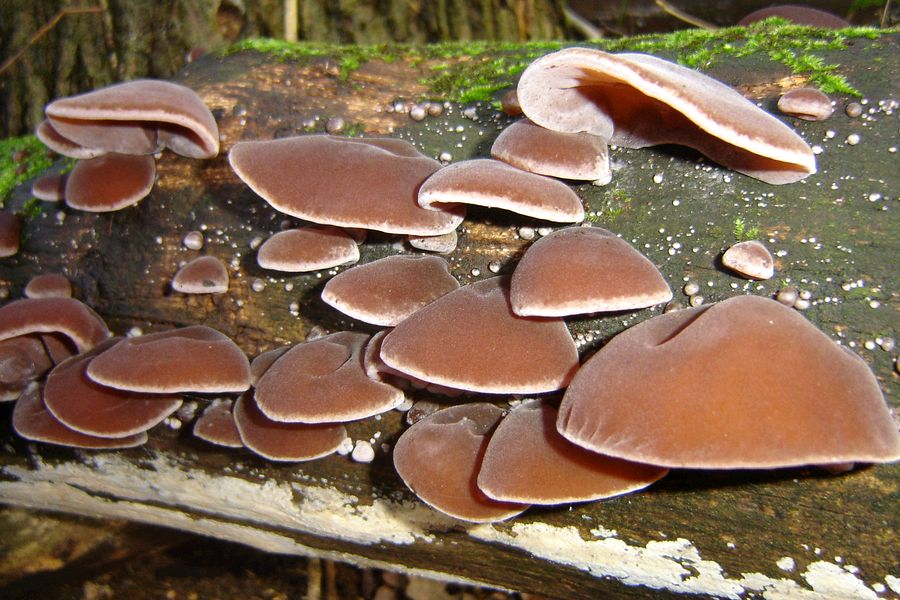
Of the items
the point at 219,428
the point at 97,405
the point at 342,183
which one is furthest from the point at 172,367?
the point at 342,183

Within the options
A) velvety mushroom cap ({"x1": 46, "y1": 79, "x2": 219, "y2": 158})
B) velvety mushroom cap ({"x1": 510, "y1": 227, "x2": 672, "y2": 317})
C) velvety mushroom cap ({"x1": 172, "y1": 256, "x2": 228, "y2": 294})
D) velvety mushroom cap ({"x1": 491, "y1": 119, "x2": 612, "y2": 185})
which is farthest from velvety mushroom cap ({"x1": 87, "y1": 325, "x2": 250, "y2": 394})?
velvety mushroom cap ({"x1": 491, "y1": 119, "x2": 612, "y2": 185})

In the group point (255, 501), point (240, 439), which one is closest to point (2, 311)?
point (240, 439)

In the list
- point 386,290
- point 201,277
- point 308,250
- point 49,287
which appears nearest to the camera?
point 386,290

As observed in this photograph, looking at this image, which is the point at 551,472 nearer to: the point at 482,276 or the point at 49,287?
the point at 482,276

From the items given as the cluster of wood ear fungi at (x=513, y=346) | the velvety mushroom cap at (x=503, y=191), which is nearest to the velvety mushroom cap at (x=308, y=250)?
the cluster of wood ear fungi at (x=513, y=346)

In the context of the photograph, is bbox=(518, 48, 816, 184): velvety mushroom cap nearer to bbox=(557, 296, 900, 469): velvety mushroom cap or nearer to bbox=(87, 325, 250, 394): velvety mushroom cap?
bbox=(557, 296, 900, 469): velvety mushroom cap

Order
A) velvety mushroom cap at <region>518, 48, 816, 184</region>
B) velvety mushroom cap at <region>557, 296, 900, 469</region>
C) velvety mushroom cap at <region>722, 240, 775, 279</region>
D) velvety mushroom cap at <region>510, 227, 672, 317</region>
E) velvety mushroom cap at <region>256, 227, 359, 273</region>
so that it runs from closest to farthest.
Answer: velvety mushroom cap at <region>557, 296, 900, 469</region> < velvety mushroom cap at <region>518, 48, 816, 184</region> < velvety mushroom cap at <region>510, 227, 672, 317</region> < velvety mushroom cap at <region>722, 240, 775, 279</region> < velvety mushroom cap at <region>256, 227, 359, 273</region>
